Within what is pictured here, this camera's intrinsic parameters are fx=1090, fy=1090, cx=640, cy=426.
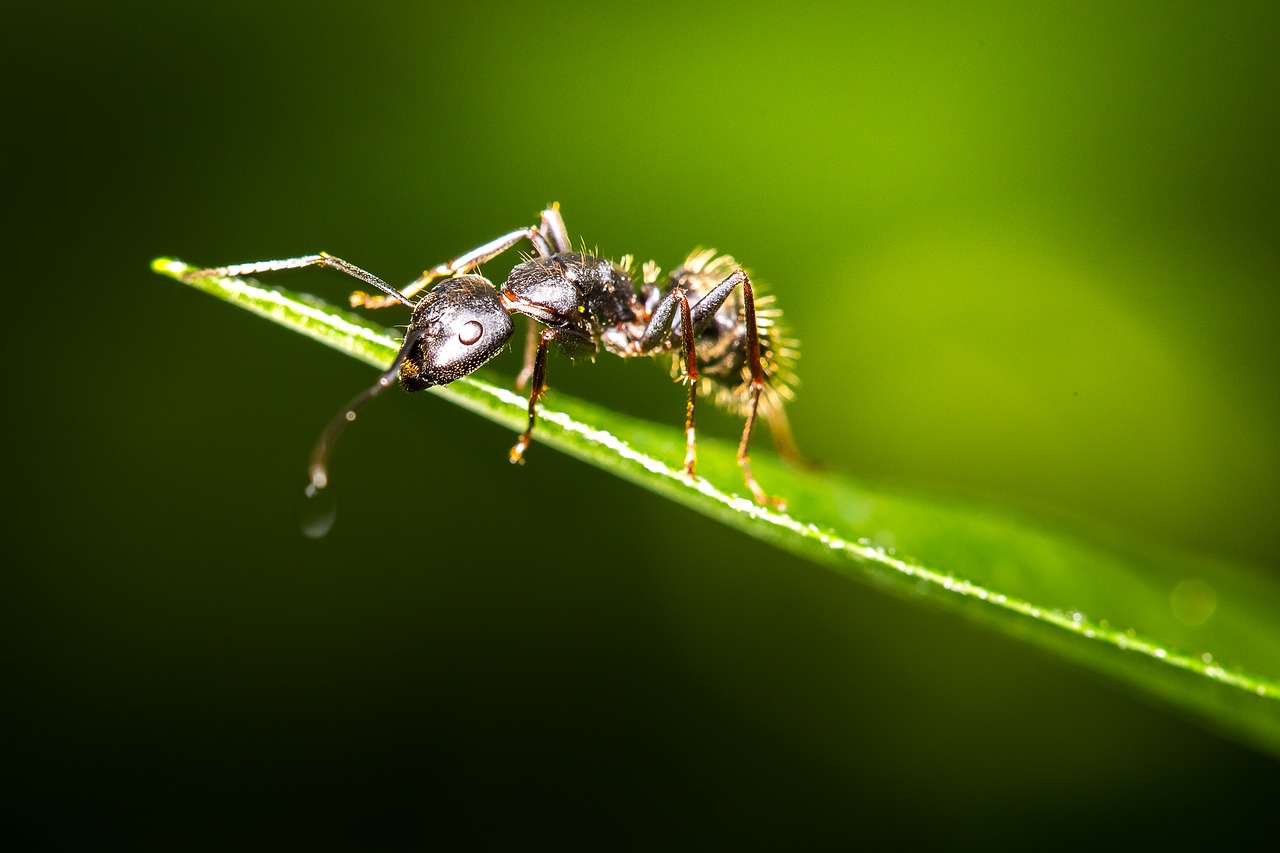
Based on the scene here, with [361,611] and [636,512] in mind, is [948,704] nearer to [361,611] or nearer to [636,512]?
[636,512]

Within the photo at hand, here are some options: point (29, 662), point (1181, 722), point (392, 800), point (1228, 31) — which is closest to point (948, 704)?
point (1181, 722)

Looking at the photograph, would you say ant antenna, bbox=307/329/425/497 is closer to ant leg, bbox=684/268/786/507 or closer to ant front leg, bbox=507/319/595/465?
ant front leg, bbox=507/319/595/465

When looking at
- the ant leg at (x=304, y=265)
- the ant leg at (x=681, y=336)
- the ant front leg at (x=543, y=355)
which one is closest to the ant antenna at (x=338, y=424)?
the ant front leg at (x=543, y=355)

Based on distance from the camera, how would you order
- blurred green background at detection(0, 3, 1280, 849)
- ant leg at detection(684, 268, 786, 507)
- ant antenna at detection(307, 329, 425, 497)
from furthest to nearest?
blurred green background at detection(0, 3, 1280, 849), ant leg at detection(684, 268, 786, 507), ant antenna at detection(307, 329, 425, 497)

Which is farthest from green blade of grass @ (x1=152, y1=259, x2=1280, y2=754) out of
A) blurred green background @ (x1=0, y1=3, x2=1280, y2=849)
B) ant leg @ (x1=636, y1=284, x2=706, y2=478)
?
blurred green background @ (x1=0, y1=3, x2=1280, y2=849)

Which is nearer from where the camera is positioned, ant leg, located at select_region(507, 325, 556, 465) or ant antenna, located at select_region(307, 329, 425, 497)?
ant leg, located at select_region(507, 325, 556, 465)

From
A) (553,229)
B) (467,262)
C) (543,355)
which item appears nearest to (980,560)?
(543,355)

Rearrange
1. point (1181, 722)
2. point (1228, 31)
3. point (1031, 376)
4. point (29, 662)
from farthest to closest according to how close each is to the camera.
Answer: point (1031, 376) → point (1228, 31) → point (1181, 722) → point (29, 662)

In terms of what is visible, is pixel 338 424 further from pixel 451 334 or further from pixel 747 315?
pixel 747 315
